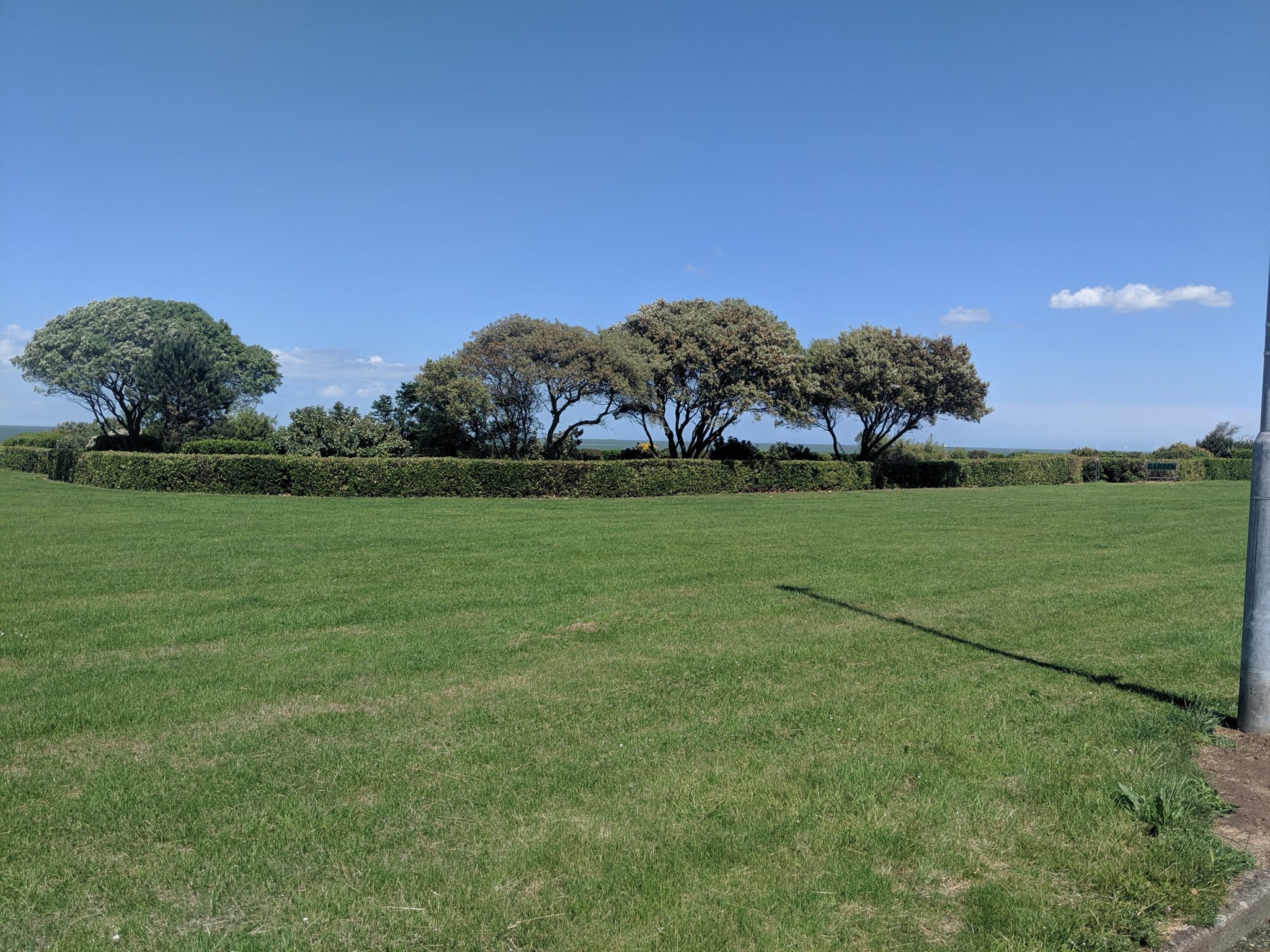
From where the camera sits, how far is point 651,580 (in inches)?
355

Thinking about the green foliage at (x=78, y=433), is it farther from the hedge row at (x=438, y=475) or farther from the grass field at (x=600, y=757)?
the grass field at (x=600, y=757)

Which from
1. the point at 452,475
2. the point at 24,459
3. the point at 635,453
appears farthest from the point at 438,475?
the point at 24,459

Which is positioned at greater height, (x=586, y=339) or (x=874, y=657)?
(x=586, y=339)

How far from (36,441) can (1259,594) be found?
1831 inches

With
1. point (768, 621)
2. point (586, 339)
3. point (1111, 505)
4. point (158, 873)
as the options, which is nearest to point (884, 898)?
point (158, 873)

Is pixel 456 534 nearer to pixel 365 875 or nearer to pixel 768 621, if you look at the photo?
pixel 768 621

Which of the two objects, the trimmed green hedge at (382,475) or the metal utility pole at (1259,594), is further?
the trimmed green hedge at (382,475)

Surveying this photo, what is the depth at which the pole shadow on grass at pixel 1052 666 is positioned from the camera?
16.2ft

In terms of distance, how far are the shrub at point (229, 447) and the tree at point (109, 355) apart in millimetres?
11424

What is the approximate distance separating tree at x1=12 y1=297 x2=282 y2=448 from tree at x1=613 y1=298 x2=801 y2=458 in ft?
65.6

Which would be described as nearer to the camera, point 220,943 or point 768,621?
point 220,943

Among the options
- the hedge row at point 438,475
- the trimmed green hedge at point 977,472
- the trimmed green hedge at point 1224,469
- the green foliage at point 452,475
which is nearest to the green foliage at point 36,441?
the green foliage at point 452,475

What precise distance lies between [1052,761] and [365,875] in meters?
3.23

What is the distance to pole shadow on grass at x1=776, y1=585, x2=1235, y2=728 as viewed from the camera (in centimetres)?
493
